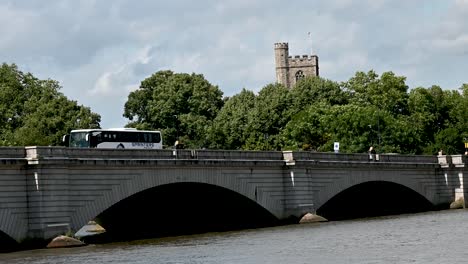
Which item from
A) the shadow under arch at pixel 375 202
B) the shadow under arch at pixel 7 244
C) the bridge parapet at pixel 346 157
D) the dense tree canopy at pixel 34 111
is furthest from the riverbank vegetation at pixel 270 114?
the shadow under arch at pixel 7 244

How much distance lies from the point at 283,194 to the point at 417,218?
26.7 feet

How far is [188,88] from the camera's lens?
125 m

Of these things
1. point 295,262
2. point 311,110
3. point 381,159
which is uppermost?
point 311,110

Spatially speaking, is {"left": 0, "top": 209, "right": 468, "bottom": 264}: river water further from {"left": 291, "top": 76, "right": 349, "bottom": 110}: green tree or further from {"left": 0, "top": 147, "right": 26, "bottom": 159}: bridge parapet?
{"left": 291, "top": 76, "right": 349, "bottom": 110}: green tree

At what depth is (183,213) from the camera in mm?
64375

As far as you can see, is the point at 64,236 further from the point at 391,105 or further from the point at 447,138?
the point at 391,105

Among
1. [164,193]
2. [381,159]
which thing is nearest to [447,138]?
[381,159]

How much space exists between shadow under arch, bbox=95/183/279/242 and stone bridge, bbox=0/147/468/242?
44.9 inches

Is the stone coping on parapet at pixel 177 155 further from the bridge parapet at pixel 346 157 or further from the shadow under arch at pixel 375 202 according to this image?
the shadow under arch at pixel 375 202

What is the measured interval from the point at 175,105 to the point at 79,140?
62025 mm

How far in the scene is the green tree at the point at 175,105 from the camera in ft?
397

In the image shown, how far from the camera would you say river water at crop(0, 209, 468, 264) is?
132 ft

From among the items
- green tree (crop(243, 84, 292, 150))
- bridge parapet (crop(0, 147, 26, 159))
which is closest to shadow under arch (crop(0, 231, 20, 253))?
bridge parapet (crop(0, 147, 26, 159))

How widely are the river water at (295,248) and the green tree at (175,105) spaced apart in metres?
63.4
